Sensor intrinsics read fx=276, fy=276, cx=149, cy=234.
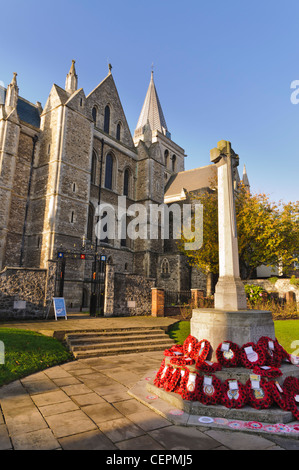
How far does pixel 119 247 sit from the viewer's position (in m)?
24.0

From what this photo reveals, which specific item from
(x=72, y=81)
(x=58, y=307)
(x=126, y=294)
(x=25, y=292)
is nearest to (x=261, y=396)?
(x=58, y=307)

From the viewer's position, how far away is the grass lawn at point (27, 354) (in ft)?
18.5

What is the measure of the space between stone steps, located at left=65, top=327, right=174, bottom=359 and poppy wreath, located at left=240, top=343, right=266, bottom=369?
462 cm

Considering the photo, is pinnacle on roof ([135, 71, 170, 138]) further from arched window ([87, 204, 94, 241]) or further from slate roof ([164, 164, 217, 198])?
arched window ([87, 204, 94, 241])

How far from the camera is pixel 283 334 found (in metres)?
9.55

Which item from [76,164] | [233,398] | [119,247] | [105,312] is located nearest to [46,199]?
[76,164]

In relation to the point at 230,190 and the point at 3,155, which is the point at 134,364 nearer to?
the point at 230,190

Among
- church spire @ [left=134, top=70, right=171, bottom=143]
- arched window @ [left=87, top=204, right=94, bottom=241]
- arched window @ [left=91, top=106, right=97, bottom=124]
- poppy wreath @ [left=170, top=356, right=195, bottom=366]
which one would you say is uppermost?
church spire @ [left=134, top=70, right=171, bottom=143]

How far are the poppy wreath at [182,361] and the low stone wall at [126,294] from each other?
890 cm

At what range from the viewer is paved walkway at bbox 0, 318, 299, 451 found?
116 inches

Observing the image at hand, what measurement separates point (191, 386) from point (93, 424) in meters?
1.47

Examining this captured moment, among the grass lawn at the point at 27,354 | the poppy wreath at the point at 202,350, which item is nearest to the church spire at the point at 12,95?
the grass lawn at the point at 27,354

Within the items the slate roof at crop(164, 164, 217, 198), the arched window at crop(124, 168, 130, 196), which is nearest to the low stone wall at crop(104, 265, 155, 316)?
the arched window at crop(124, 168, 130, 196)

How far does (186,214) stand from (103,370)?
77.0ft
